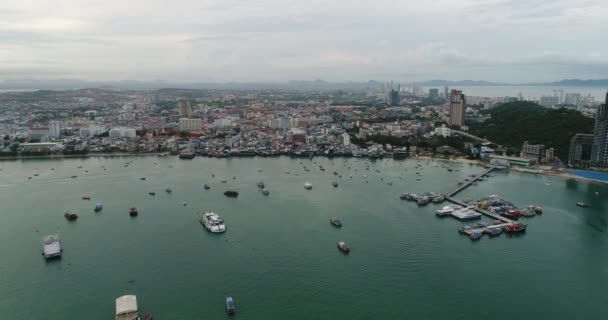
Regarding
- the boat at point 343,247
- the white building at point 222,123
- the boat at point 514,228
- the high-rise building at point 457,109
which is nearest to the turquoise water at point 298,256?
the boat at point 343,247

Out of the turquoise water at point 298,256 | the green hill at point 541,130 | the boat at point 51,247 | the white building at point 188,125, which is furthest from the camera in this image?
the white building at point 188,125

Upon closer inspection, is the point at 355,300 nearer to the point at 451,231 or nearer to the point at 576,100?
the point at 451,231

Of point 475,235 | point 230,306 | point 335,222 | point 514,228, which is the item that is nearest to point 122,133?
point 335,222

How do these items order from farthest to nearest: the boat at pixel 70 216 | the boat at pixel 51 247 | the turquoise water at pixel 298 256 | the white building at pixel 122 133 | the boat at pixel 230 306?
the white building at pixel 122 133 → the boat at pixel 70 216 → the boat at pixel 51 247 → the turquoise water at pixel 298 256 → the boat at pixel 230 306

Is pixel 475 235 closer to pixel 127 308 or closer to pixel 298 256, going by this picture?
pixel 298 256

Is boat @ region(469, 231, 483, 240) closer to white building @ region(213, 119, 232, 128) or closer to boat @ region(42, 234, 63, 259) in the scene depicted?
boat @ region(42, 234, 63, 259)

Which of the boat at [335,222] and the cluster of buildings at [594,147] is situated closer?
the boat at [335,222]

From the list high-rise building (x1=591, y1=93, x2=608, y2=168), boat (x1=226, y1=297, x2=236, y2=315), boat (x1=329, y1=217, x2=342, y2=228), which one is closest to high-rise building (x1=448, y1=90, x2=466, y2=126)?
high-rise building (x1=591, y1=93, x2=608, y2=168)

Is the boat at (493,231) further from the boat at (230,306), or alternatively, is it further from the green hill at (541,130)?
the green hill at (541,130)
